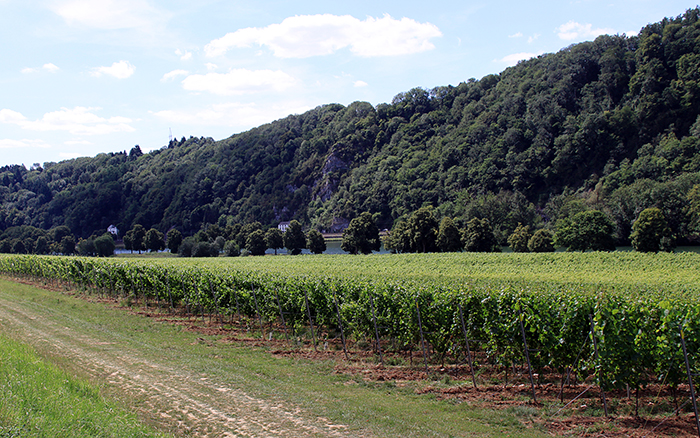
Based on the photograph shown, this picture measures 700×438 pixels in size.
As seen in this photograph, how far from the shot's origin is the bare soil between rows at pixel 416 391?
9.38 m

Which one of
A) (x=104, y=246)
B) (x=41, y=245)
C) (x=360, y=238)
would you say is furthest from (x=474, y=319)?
(x=41, y=245)

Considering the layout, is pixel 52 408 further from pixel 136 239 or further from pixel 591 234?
pixel 136 239

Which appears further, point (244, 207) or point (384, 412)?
point (244, 207)

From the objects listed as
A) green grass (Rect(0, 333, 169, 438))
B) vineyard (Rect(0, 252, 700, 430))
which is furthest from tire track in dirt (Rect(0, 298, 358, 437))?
vineyard (Rect(0, 252, 700, 430))

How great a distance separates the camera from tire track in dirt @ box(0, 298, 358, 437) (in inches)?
371

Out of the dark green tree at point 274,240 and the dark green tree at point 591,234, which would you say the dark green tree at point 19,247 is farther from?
the dark green tree at point 591,234

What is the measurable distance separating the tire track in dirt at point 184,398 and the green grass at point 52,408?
1.14 m

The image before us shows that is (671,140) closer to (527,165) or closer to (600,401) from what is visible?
→ (527,165)

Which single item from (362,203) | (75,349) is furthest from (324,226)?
(75,349)

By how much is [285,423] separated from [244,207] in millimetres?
175279

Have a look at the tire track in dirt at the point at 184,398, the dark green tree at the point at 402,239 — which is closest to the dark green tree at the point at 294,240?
the dark green tree at the point at 402,239

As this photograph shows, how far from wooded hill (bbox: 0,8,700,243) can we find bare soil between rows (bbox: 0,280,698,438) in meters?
83.1

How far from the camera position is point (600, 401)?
1080 centimetres

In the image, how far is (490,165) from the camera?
5000 inches
